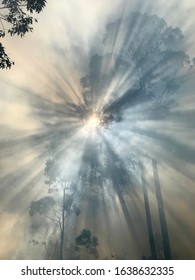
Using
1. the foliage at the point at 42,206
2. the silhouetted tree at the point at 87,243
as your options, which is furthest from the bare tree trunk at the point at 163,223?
the foliage at the point at 42,206

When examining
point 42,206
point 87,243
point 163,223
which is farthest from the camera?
point 42,206

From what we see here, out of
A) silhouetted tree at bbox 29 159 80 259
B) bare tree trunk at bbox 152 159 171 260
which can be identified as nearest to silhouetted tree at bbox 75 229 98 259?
silhouetted tree at bbox 29 159 80 259

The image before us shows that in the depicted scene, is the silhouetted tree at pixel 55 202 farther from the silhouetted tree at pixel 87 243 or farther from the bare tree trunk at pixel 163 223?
the bare tree trunk at pixel 163 223

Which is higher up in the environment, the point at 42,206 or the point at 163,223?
the point at 42,206

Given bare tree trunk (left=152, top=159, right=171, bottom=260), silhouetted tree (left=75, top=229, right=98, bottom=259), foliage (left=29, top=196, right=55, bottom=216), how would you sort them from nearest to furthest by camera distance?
1. bare tree trunk (left=152, top=159, right=171, bottom=260)
2. silhouetted tree (left=75, top=229, right=98, bottom=259)
3. foliage (left=29, top=196, right=55, bottom=216)

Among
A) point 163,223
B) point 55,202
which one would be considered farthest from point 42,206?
point 163,223

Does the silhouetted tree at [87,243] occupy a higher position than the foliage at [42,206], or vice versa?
the foliage at [42,206]

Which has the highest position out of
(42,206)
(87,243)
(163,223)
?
(42,206)

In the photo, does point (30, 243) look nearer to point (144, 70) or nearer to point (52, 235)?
point (52, 235)

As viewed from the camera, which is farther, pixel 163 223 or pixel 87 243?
pixel 87 243

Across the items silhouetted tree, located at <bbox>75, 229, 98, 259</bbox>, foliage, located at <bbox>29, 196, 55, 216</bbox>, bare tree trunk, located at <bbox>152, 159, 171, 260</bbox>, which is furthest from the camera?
foliage, located at <bbox>29, 196, 55, 216</bbox>

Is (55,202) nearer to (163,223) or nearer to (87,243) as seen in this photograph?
(87,243)

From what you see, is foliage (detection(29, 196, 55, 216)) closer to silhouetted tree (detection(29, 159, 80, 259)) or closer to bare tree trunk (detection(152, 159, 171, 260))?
silhouetted tree (detection(29, 159, 80, 259))
